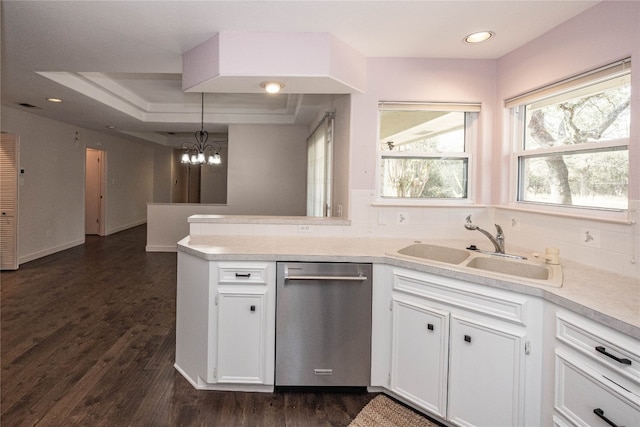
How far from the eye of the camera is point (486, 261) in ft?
7.19

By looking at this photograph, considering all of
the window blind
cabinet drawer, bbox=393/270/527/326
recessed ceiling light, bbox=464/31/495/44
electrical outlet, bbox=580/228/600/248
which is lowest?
cabinet drawer, bbox=393/270/527/326

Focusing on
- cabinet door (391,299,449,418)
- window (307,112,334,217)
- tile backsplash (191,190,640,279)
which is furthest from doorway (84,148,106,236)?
cabinet door (391,299,449,418)

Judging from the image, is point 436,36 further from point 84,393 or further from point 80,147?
point 80,147

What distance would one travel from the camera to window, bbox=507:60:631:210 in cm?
189

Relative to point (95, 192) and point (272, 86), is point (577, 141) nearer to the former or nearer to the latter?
point (272, 86)

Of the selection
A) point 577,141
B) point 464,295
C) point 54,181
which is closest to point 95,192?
point 54,181

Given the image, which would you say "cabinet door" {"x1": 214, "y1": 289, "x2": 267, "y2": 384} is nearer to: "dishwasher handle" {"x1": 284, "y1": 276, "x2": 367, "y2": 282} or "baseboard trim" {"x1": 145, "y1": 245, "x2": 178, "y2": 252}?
"dishwasher handle" {"x1": 284, "y1": 276, "x2": 367, "y2": 282}

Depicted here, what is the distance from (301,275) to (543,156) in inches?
71.5

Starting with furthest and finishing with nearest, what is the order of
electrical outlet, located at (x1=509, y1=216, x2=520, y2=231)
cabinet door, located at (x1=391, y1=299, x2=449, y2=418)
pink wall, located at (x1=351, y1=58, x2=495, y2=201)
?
pink wall, located at (x1=351, y1=58, x2=495, y2=201)
electrical outlet, located at (x1=509, y1=216, x2=520, y2=231)
cabinet door, located at (x1=391, y1=299, x2=449, y2=418)

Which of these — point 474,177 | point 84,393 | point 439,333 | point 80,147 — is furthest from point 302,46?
point 80,147

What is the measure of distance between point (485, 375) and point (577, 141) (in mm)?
1475

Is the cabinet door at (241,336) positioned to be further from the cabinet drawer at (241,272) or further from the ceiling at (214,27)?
the ceiling at (214,27)

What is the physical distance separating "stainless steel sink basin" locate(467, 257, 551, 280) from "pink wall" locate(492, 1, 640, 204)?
21.7 inches

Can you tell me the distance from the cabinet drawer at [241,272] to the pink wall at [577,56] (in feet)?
6.25
